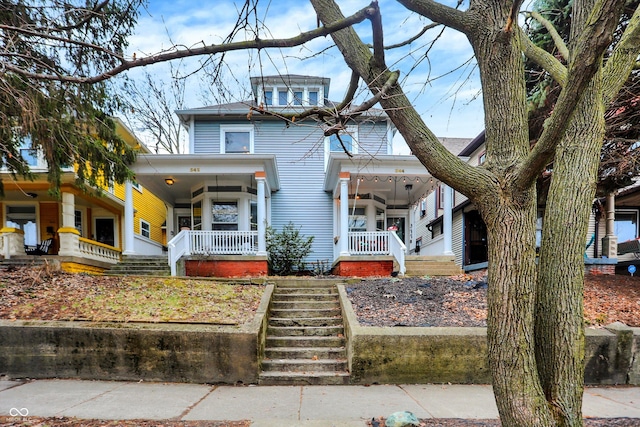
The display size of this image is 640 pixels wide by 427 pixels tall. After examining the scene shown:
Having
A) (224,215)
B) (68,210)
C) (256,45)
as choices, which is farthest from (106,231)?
(256,45)

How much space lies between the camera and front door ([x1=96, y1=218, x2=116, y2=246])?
14674 millimetres

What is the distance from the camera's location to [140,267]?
9.88m

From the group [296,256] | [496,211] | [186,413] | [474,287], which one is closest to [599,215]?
[474,287]

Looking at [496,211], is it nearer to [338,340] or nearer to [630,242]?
[338,340]

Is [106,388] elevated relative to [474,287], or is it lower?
lower

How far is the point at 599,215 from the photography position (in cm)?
1128

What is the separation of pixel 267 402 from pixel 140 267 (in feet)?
25.5

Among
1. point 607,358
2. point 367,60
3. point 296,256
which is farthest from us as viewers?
point 296,256

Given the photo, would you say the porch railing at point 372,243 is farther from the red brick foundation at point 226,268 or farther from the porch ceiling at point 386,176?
the red brick foundation at point 226,268

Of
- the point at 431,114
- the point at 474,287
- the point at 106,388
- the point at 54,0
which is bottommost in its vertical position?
the point at 106,388

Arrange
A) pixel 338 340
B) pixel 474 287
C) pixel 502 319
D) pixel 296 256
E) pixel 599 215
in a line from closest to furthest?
1. pixel 502 319
2. pixel 338 340
3. pixel 474 287
4. pixel 296 256
5. pixel 599 215

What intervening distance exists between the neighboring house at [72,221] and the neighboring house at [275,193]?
192 cm

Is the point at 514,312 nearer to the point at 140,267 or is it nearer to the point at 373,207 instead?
the point at 373,207

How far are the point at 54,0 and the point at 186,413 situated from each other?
17.2 feet
